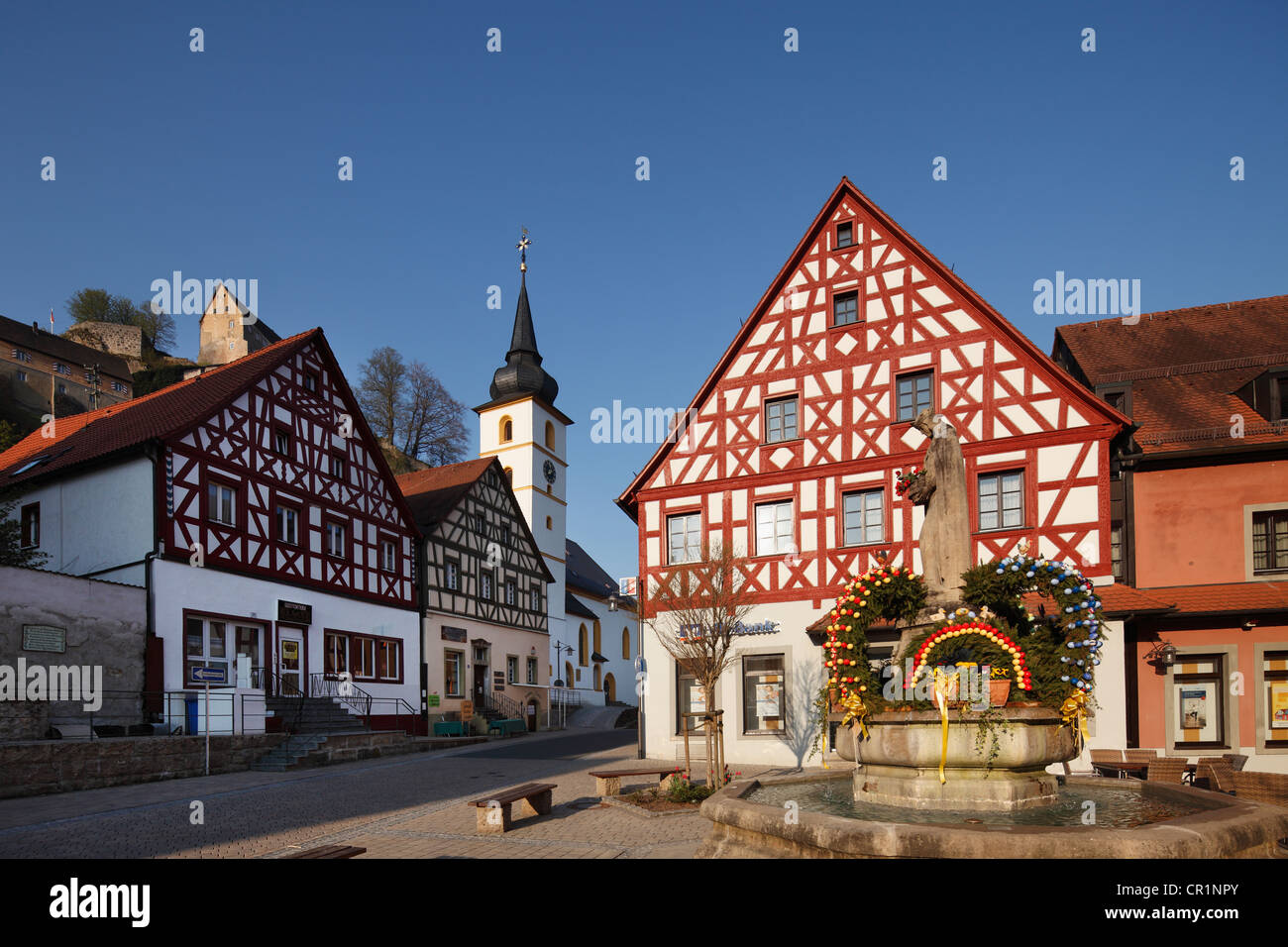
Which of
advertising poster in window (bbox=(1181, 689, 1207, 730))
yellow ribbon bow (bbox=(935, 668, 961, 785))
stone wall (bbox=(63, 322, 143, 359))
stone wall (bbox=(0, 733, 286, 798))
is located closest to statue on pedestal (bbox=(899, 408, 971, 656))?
yellow ribbon bow (bbox=(935, 668, 961, 785))

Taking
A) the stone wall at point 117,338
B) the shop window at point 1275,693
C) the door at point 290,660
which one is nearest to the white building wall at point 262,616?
the door at point 290,660

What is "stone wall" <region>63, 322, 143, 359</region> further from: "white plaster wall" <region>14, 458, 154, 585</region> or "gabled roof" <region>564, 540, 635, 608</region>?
"white plaster wall" <region>14, 458, 154, 585</region>

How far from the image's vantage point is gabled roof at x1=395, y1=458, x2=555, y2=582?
3488 cm

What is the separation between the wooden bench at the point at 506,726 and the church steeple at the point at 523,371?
765 inches

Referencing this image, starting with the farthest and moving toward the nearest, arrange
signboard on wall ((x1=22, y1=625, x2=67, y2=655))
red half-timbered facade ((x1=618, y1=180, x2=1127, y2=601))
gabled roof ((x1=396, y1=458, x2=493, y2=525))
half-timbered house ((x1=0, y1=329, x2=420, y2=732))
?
1. gabled roof ((x1=396, y1=458, x2=493, y2=525))
2. half-timbered house ((x1=0, y1=329, x2=420, y2=732))
3. red half-timbered facade ((x1=618, y1=180, x2=1127, y2=601))
4. signboard on wall ((x1=22, y1=625, x2=67, y2=655))

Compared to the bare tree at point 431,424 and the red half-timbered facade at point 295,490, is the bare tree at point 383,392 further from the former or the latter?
the red half-timbered facade at point 295,490

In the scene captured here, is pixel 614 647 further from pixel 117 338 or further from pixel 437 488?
pixel 117 338

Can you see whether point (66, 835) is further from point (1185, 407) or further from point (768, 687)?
point (1185, 407)

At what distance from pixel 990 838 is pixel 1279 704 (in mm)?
14839

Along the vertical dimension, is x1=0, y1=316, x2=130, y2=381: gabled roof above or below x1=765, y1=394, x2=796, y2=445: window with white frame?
above

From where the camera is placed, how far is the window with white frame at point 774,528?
2150 centimetres

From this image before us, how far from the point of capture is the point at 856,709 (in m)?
9.41

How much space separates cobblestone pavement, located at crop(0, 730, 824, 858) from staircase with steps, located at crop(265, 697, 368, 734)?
3.95 metres

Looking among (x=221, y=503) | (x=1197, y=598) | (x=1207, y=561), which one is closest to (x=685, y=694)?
(x=1197, y=598)
